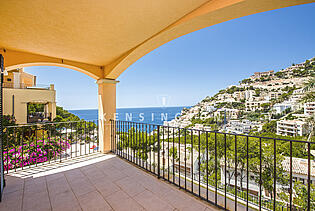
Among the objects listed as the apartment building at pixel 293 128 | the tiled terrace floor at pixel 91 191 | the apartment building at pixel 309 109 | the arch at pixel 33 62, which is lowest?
the apartment building at pixel 293 128

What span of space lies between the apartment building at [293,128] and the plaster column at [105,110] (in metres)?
15.0

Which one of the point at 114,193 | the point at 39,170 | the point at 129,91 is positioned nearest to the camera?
the point at 114,193

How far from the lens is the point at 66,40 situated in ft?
7.89

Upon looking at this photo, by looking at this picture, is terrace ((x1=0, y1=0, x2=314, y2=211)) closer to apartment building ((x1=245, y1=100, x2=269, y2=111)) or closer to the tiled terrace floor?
the tiled terrace floor

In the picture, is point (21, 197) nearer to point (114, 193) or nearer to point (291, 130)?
point (114, 193)

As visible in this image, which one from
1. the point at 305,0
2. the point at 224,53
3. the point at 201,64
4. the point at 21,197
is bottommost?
the point at 21,197

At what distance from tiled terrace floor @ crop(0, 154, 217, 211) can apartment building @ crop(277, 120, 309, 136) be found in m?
14.8

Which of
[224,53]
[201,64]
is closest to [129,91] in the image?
[201,64]

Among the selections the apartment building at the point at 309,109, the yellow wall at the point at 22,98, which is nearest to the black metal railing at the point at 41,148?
the yellow wall at the point at 22,98

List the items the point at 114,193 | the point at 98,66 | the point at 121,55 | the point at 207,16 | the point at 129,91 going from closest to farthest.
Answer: the point at 207,16
the point at 114,193
the point at 121,55
the point at 98,66
the point at 129,91

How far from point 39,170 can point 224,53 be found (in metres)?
34.4

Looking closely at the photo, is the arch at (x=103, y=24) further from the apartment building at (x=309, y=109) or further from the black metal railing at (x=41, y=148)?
the apartment building at (x=309, y=109)

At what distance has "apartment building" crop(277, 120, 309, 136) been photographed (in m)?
11.9

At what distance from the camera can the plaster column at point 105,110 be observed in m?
3.68
